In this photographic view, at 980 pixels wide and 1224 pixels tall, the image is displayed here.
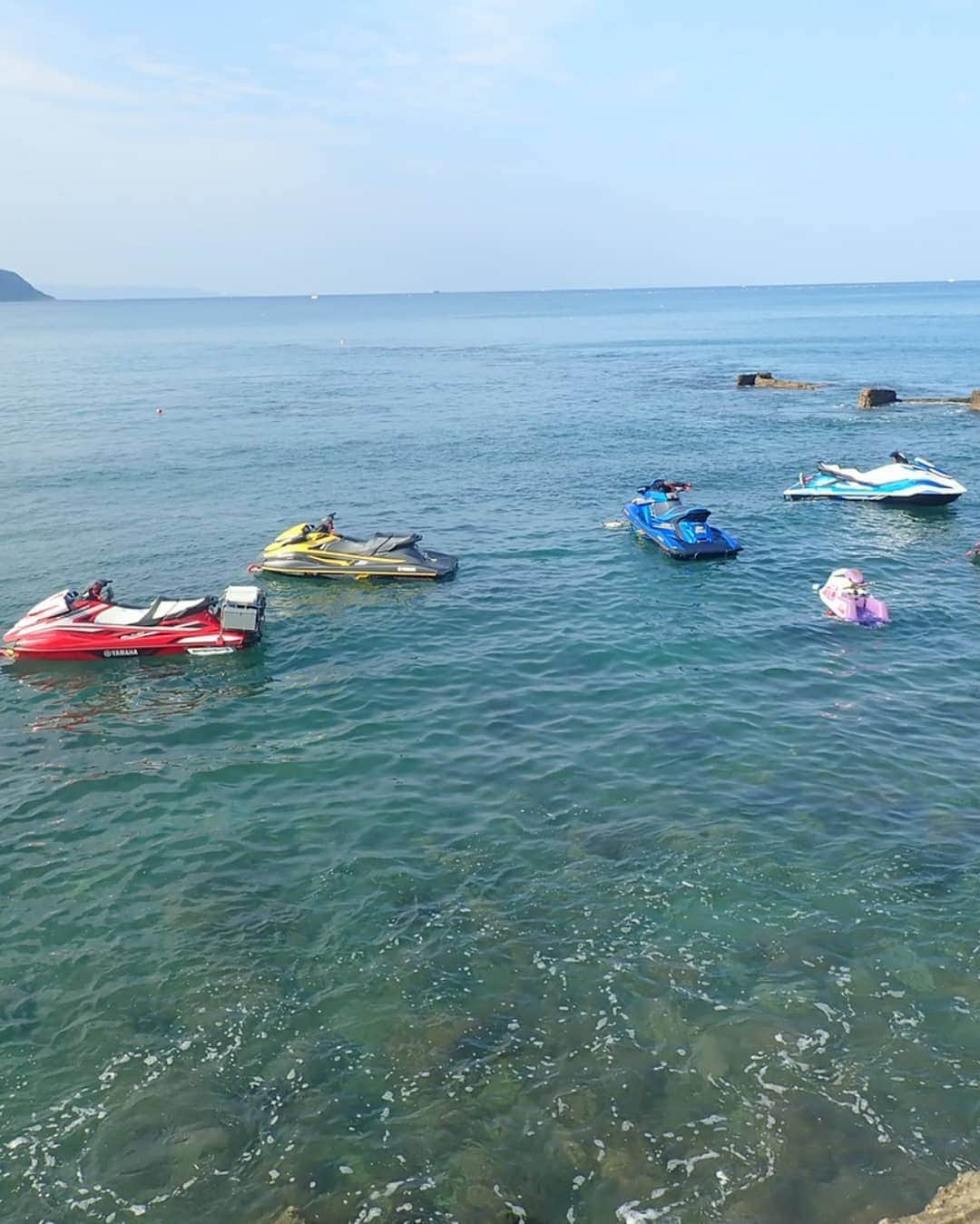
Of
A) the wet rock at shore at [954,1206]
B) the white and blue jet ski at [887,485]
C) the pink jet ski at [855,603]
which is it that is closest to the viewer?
the wet rock at shore at [954,1206]

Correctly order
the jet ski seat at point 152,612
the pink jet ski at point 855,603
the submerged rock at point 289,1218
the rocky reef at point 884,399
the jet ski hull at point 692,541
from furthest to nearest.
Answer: the rocky reef at point 884,399 < the jet ski hull at point 692,541 < the pink jet ski at point 855,603 < the jet ski seat at point 152,612 < the submerged rock at point 289,1218

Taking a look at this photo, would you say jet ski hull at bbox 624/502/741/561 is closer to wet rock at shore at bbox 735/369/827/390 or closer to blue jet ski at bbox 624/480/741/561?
blue jet ski at bbox 624/480/741/561

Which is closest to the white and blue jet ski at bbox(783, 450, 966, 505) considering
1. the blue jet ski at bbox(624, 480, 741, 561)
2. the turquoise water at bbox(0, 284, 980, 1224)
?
the turquoise water at bbox(0, 284, 980, 1224)

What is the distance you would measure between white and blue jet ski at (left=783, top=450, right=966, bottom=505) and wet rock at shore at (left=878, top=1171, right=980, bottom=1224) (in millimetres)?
31863

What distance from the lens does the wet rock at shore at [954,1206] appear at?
8.27 meters

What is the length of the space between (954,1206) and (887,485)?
1306 inches

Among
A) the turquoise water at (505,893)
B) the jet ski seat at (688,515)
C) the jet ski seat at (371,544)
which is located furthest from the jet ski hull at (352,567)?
the jet ski seat at (688,515)

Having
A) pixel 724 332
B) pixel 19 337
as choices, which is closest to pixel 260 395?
pixel 724 332

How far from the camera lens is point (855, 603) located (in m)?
25.1

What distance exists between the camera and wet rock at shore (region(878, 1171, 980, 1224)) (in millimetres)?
8273

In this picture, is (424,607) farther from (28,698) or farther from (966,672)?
(966,672)

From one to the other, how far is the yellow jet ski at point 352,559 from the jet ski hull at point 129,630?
17.8 ft

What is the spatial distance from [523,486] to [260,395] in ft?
141

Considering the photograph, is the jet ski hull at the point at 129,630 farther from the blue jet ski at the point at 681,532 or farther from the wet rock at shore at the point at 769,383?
the wet rock at shore at the point at 769,383
